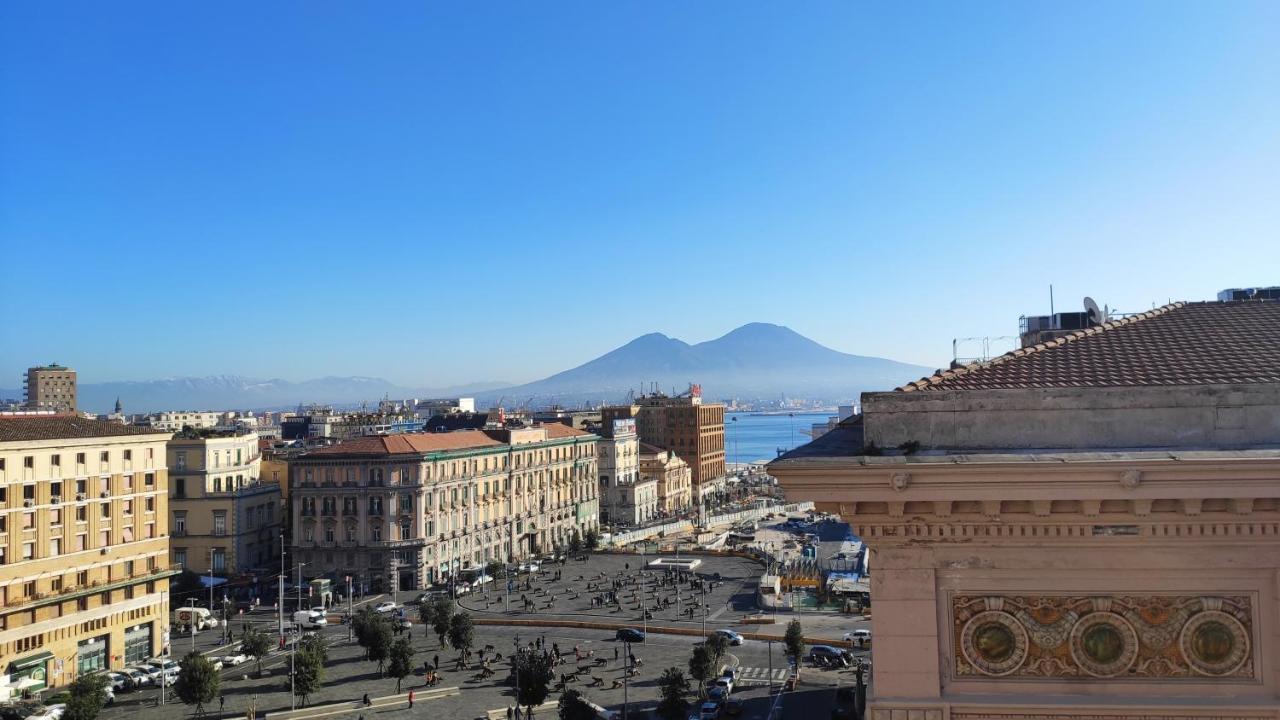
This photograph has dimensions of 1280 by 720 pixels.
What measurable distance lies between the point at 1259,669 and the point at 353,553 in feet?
203

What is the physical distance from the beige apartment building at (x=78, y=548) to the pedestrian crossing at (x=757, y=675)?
1164 inches

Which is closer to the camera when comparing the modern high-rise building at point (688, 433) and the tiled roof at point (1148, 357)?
the tiled roof at point (1148, 357)

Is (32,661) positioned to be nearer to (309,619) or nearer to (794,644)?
(309,619)

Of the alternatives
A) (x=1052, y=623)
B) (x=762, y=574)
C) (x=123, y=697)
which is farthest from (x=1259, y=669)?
(x=762, y=574)

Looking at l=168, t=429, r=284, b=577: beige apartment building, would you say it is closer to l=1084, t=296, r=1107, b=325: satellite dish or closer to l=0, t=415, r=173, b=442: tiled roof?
l=0, t=415, r=173, b=442: tiled roof

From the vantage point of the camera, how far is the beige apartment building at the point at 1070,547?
325 inches

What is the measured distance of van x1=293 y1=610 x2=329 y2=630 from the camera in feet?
173

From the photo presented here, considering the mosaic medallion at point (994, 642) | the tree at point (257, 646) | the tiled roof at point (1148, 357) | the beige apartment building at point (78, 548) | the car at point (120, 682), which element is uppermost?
the tiled roof at point (1148, 357)

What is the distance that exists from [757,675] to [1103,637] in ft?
106

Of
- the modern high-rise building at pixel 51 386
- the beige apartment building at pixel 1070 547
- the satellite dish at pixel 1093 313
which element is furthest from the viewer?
the modern high-rise building at pixel 51 386

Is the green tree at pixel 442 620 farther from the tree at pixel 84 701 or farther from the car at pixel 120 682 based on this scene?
the tree at pixel 84 701

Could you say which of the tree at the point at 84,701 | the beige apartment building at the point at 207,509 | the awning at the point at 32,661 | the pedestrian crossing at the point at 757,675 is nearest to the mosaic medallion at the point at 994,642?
the pedestrian crossing at the point at 757,675

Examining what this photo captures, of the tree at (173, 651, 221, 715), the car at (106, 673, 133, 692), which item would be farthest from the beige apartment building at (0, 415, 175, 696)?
the tree at (173, 651, 221, 715)

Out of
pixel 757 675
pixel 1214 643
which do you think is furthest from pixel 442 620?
pixel 1214 643
